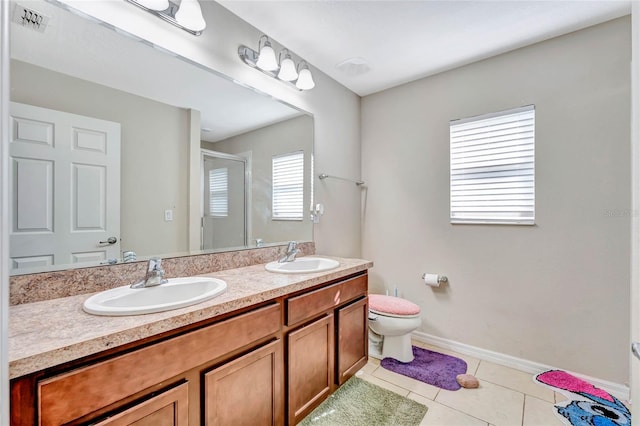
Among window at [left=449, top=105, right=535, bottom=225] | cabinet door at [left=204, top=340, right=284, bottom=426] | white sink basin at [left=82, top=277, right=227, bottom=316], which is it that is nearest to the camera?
white sink basin at [left=82, top=277, right=227, bottom=316]

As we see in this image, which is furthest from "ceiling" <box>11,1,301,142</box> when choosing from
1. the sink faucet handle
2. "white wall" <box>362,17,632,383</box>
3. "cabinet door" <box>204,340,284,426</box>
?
"white wall" <box>362,17,632,383</box>

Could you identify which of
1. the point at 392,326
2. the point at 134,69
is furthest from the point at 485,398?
the point at 134,69

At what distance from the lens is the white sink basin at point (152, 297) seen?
3.14ft

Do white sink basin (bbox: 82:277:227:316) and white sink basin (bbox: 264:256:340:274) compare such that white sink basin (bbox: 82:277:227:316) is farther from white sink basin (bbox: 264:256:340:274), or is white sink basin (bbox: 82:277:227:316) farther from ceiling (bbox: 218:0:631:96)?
ceiling (bbox: 218:0:631:96)

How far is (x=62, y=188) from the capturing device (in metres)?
1.18

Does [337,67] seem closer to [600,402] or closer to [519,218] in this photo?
[519,218]

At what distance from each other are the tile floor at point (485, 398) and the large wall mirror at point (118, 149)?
144cm

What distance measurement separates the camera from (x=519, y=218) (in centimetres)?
215

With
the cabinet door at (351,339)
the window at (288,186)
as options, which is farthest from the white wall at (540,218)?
the window at (288,186)

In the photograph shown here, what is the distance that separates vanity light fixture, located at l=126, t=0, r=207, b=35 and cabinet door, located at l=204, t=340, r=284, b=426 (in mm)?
1651

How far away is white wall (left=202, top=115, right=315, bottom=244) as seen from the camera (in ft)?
6.47

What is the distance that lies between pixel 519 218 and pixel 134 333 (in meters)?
2.47

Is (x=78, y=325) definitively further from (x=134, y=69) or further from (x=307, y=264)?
(x=307, y=264)
